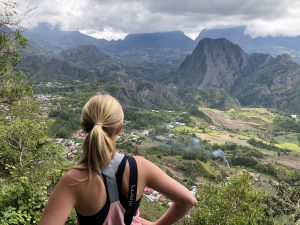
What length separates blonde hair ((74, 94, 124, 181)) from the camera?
11.3 ft

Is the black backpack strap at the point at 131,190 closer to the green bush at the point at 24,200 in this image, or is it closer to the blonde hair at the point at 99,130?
the blonde hair at the point at 99,130

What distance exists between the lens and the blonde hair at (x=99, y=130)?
3436 mm

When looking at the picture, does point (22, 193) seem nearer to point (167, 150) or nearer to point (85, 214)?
point (85, 214)

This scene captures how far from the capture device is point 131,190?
3529 mm

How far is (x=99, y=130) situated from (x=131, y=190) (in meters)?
0.63

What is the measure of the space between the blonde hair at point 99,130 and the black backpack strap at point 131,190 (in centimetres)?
20

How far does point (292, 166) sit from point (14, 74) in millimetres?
133201

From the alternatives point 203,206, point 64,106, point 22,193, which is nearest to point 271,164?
point 64,106

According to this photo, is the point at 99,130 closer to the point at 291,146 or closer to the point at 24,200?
the point at 24,200

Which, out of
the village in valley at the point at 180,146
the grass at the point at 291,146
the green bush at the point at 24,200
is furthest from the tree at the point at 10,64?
the grass at the point at 291,146

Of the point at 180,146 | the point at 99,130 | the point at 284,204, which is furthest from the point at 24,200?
the point at 180,146

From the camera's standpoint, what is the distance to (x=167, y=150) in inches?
5531

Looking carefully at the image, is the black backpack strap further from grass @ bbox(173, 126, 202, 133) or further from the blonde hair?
grass @ bbox(173, 126, 202, 133)

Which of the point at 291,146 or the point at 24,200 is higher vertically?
the point at 24,200
